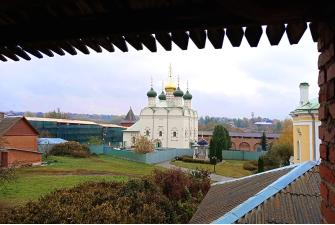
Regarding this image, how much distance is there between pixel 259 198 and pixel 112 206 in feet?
22.2

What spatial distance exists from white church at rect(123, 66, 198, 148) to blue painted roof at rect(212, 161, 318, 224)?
4282 centimetres

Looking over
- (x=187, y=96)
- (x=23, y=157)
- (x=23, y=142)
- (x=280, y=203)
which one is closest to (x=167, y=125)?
(x=187, y=96)

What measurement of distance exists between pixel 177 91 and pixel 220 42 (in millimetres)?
49506

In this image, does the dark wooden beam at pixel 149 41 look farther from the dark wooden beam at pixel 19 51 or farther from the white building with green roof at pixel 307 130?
the white building with green roof at pixel 307 130

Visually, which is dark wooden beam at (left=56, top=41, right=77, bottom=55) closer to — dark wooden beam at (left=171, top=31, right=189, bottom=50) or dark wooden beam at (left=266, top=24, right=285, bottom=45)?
dark wooden beam at (left=171, top=31, right=189, bottom=50)

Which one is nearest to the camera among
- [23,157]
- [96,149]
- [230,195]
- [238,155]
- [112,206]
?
[230,195]

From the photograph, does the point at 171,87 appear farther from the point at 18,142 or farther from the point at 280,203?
the point at 280,203

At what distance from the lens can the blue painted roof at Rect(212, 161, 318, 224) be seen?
20.3 ft

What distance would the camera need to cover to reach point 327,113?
2.45 m

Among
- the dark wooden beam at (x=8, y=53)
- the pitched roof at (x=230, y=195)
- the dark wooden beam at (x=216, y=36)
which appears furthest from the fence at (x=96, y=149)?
the dark wooden beam at (x=216, y=36)

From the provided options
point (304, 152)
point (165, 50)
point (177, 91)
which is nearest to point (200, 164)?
point (177, 91)

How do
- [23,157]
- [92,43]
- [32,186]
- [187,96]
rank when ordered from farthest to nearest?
1. [187,96]
2. [23,157]
3. [32,186]
4. [92,43]

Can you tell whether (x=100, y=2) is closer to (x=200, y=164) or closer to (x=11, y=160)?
(x=11, y=160)

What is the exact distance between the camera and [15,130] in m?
32.6
